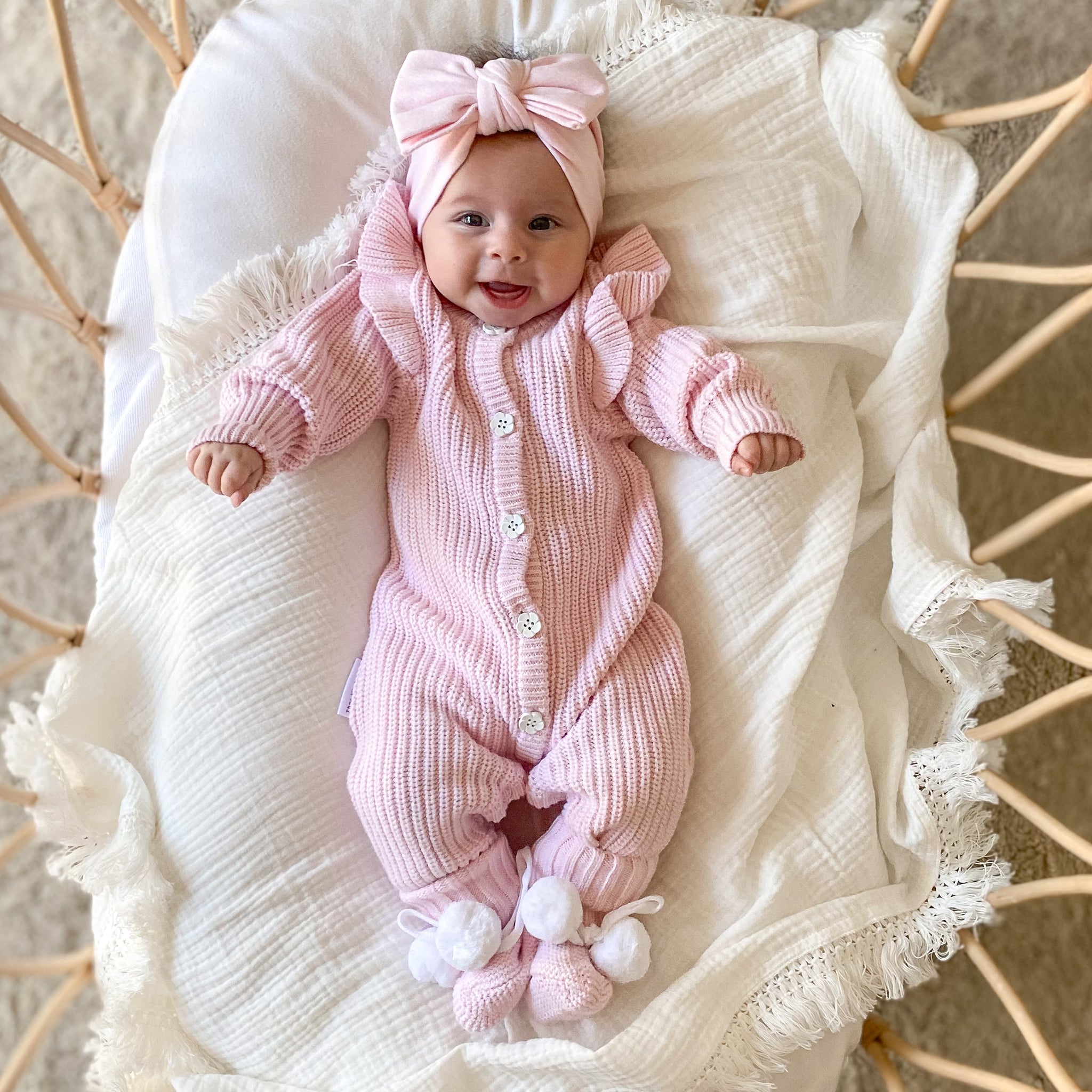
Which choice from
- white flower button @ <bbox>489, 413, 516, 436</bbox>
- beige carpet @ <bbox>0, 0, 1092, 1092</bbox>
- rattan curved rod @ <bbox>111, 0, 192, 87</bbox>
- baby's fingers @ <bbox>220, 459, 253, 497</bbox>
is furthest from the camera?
beige carpet @ <bbox>0, 0, 1092, 1092</bbox>

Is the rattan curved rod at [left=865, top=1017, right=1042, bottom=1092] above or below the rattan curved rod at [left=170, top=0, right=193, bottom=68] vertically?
below

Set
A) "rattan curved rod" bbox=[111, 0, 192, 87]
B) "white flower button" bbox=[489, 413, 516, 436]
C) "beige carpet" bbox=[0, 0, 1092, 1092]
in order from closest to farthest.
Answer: "white flower button" bbox=[489, 413, 516, 436], "rattan curved rod" bbox=[111, 0, 192, 87], "beige carpet" bbox=[0, 0, 1092, 1092]

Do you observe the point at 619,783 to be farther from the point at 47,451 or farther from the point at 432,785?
the point at 47,451

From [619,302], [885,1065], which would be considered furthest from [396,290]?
[885,1065]

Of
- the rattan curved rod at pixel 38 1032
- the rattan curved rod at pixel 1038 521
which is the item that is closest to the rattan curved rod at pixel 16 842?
the rattan curved rod at pixel 38 1032

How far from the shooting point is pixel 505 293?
972 millimetres

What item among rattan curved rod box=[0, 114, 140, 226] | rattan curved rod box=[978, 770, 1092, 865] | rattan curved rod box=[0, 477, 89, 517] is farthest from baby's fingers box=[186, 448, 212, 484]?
rattan curved rod box=[978, 770, 1092, 865]

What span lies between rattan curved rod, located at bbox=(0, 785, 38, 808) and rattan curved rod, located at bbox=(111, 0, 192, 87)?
0.73 metres

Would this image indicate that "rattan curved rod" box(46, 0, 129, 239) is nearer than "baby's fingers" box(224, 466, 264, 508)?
No

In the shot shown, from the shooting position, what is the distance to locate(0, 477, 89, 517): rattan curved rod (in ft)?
3.16

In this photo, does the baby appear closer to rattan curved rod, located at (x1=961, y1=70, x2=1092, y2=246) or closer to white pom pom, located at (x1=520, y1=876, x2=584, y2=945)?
white pom pom, located at (x1=520, y1=876, x2=584, y2=945)

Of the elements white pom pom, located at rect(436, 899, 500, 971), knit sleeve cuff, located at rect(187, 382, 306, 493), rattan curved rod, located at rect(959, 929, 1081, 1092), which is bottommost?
rattan curved rod, located at rect(959, 929, 1081, 1092)

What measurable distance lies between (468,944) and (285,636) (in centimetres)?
31

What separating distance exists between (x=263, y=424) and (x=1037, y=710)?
695 mm
